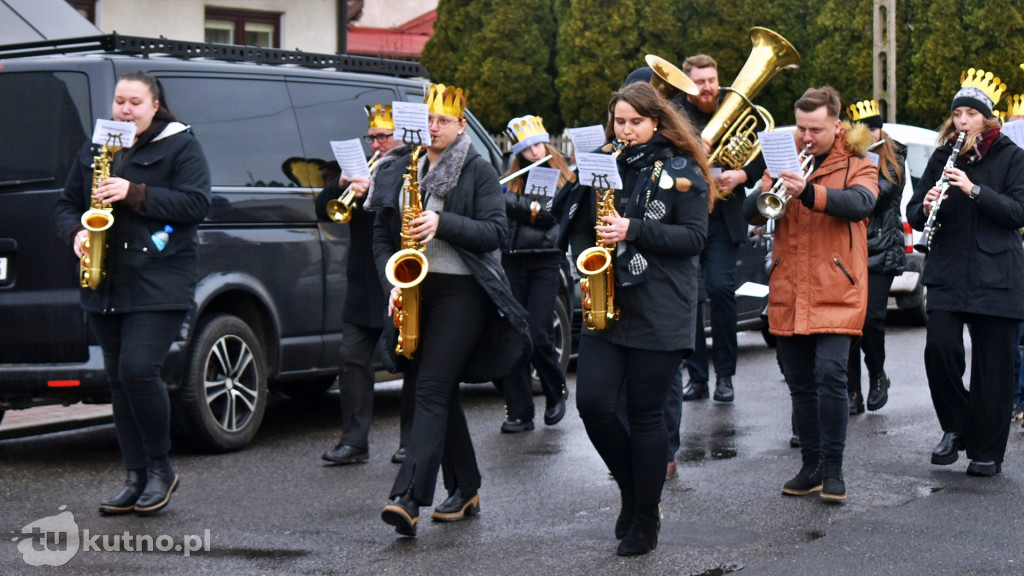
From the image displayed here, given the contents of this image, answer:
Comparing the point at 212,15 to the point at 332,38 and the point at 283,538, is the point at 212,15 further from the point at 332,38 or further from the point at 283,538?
the point at 283,538

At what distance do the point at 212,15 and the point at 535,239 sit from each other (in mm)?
11420

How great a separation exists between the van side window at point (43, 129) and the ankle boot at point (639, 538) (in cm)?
366

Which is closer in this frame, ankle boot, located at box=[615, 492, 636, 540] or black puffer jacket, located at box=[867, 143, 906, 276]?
ankle boot, located at box=[615, 492, 636, 540]

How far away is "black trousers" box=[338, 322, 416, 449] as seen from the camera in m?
8.30

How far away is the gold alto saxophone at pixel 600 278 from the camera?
6.02 metres

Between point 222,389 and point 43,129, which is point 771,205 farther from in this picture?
point 43,129

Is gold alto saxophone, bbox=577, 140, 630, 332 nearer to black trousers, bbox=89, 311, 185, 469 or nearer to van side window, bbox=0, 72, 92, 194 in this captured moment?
black trousers, bbox=89, 311, 185, 469

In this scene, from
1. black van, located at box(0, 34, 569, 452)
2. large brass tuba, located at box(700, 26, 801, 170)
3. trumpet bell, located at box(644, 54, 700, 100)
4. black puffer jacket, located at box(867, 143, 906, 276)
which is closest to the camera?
trumpet bell, located at box(644, 54, 700, 100)

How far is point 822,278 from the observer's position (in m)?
7.13

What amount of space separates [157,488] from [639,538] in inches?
88.1

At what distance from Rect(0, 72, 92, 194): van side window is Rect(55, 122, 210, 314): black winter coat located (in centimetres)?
98

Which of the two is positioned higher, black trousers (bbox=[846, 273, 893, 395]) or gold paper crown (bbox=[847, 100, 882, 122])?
gold paper crown (bbox=[847, 100, 882, 122])

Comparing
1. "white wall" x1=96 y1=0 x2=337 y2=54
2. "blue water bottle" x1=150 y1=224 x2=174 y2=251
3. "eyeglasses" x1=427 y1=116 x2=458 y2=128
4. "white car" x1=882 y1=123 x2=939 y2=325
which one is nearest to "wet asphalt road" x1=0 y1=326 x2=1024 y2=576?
"blue water bottle" x1=150 y1=224 x2=174 y2=251

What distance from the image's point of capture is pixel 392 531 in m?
6.55
